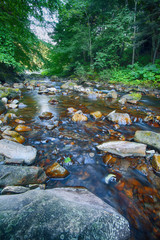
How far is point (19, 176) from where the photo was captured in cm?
155

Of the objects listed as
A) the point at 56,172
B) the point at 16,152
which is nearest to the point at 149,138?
the point at 56,172

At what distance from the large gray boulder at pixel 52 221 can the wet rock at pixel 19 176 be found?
58 cm

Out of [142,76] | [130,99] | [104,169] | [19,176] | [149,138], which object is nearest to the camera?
[19,176]

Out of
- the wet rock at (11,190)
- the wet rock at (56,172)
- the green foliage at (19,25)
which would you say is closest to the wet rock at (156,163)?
the wet rock at (56,172)

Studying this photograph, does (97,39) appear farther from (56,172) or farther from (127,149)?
(56,172)

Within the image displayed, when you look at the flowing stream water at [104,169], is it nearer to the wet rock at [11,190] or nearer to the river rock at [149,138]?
the river rock at [149,138]

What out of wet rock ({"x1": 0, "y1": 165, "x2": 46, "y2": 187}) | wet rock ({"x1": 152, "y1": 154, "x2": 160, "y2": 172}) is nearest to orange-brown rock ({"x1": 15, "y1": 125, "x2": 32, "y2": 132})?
wet rock ({"x1": 0, "y1": 165, "x2": 46, "y2": 187})

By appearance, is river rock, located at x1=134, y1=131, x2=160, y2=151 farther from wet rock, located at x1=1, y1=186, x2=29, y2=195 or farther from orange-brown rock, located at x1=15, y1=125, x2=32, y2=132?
orange-brown rock, located at x1=15, y1=125, x2=32, y2=132

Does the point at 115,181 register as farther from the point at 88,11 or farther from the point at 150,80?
the point at 88,11

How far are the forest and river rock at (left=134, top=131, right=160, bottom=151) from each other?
572cm

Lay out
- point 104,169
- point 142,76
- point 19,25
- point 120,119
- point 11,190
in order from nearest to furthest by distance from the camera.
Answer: point 11,190, point 104,169, point 120,119, point 19,25, point 142,76

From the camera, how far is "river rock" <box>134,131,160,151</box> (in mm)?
2512

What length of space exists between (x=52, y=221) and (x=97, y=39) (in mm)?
19792

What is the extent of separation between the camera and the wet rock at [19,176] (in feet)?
4.88
